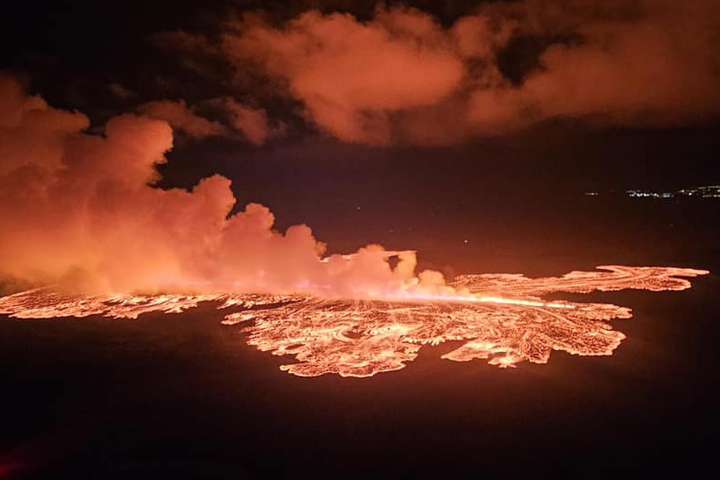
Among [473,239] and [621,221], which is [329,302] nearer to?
[473,239]

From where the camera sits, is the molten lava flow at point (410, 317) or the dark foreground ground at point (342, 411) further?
the molten lava flow at point (410, 317)

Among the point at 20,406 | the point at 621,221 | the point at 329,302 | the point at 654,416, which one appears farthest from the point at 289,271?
the point at 621,221

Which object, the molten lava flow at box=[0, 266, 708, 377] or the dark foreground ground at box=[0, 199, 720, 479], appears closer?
the dark foreground ground at box=[0, 199, 720, 479]

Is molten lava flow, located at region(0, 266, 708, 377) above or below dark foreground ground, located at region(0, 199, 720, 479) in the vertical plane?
above

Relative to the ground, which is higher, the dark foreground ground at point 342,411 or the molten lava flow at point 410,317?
the molten lava flow at point 410,317
